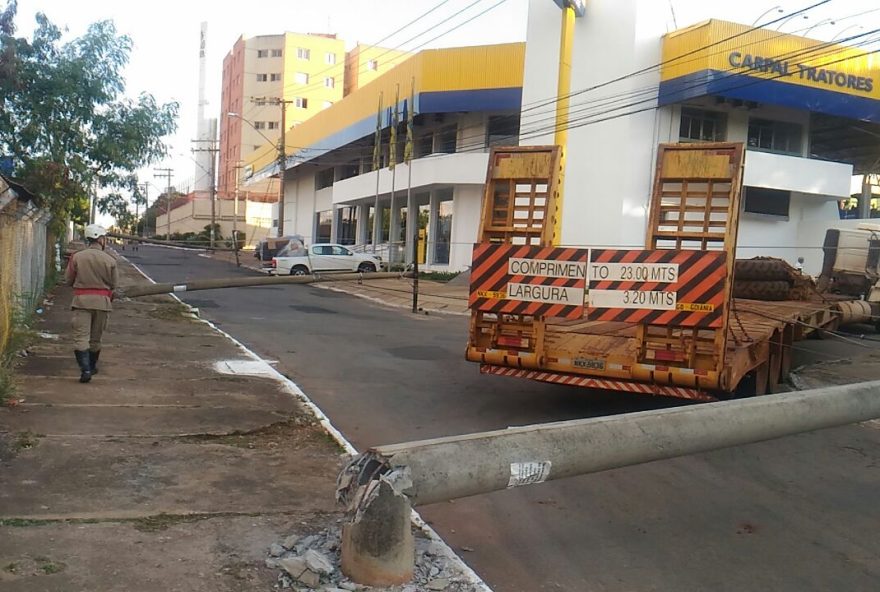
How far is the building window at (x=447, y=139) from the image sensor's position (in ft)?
126

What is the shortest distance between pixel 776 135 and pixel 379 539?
32521 mm

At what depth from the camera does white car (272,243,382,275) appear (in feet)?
111

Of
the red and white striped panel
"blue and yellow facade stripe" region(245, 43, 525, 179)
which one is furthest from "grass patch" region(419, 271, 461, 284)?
the red and white striped panel

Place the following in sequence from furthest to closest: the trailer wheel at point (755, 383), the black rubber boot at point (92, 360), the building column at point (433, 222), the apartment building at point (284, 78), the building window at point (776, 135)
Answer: the apartment building at point (284, 78) → the building column at point (433, 222) → the building window at point (776, 135) → the trailer wheel at point (755, 383) → the black rubber boot at point (92, 360)

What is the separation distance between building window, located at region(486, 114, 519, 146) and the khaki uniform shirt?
92.0 feet

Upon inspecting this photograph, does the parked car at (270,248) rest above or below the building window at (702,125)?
below

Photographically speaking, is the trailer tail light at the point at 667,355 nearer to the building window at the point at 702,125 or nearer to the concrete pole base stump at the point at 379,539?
the concrete pole base stump at the point at 379,539

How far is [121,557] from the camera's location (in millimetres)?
3918

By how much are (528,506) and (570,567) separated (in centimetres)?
102

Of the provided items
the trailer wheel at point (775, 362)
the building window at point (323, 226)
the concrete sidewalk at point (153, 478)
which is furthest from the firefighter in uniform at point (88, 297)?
the building window at point (323, 226)

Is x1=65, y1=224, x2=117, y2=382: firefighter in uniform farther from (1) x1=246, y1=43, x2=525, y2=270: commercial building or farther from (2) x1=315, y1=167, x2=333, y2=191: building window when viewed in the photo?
(2) x1=315, y1=167, x2=333, y2=191: building window

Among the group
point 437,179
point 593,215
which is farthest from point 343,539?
point 437,179

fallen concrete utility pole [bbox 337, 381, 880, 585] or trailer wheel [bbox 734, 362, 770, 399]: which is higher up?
fallen concrete utility pole [bbox 337, 381, 880, 585]

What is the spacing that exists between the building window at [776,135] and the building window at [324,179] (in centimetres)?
3320
